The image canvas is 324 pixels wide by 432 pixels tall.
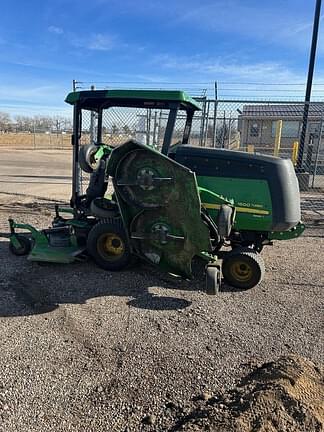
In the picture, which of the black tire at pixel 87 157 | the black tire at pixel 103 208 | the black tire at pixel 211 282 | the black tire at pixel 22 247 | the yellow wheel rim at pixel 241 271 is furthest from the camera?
the black tire at pixel 22 247

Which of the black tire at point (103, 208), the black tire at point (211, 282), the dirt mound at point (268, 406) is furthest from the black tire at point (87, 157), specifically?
the dirt mound at point (268, 406)

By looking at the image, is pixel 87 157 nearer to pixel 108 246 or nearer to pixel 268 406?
pixel 108 246

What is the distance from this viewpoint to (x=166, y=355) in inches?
120

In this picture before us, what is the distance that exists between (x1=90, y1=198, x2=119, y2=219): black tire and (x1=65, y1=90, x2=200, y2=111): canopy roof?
123 cm

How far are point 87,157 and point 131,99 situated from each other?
0.87m

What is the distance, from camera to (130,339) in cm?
326

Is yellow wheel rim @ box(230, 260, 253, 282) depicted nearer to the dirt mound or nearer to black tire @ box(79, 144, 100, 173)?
the dirt mound

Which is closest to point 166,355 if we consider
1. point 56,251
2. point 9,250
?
point 56,251

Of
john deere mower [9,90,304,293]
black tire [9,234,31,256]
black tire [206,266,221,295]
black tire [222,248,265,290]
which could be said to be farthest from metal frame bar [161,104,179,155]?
black tire [9,234,31,256]

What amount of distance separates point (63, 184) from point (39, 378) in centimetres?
1021

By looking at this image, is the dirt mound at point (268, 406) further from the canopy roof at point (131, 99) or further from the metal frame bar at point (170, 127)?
the canopy roof at point (131, 99)

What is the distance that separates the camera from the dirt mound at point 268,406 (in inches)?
86.0

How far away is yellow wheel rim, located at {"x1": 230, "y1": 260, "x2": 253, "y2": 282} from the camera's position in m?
4.31

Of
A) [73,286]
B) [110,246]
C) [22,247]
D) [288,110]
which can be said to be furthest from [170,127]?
[288,110]
